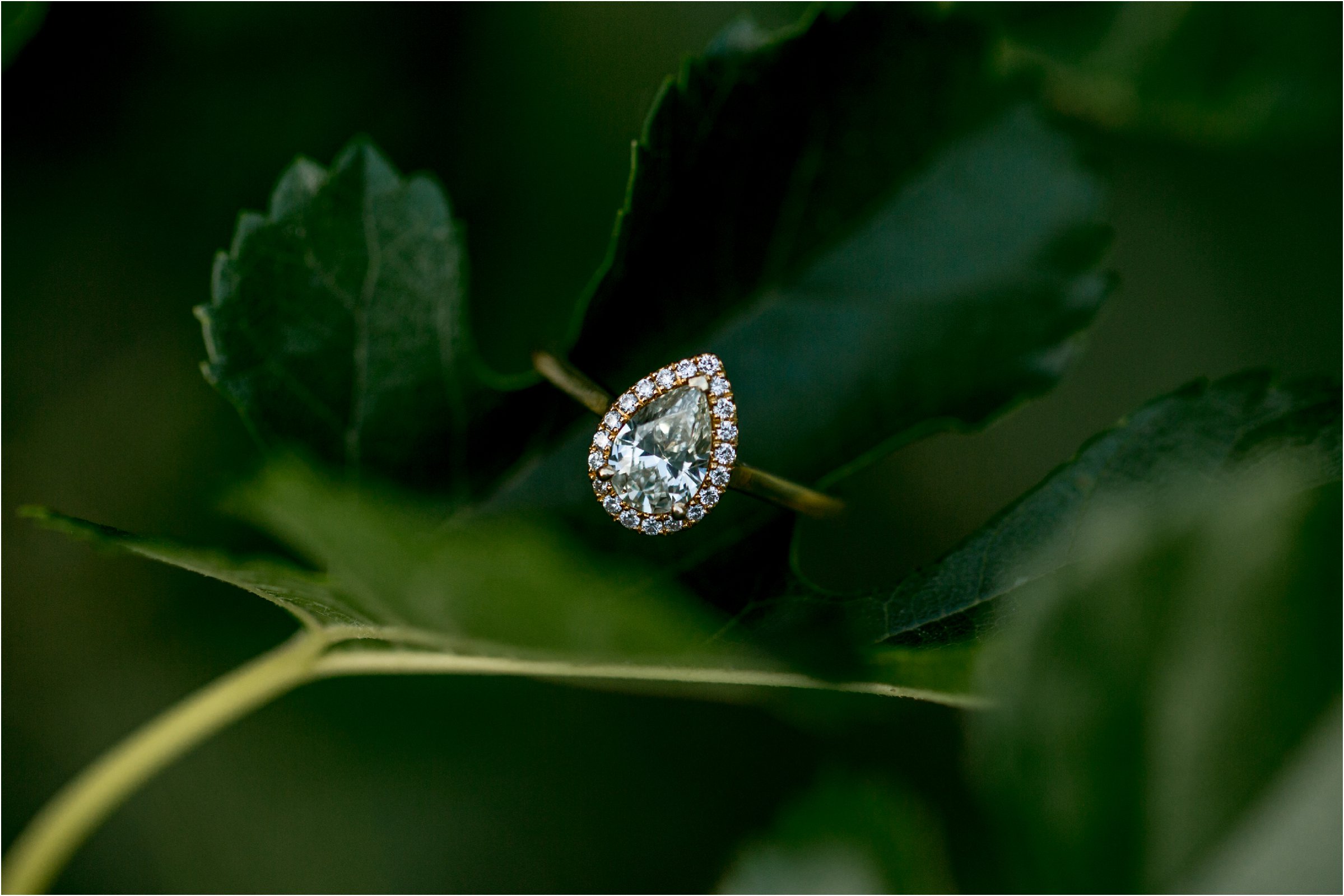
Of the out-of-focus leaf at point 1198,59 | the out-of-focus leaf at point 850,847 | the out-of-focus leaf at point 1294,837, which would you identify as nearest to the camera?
the out-of-focus leaf at point 1294,837

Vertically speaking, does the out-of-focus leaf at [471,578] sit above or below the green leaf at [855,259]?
below

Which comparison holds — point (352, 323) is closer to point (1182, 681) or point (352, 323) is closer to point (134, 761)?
point (134, 761)

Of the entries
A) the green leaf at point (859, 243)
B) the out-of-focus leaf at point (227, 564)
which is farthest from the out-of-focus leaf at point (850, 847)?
the out-of-focus leaf at point (227, 564)

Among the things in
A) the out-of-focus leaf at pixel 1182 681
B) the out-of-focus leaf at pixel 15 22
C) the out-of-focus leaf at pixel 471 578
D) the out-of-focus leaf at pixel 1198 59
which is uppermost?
the out-of-focus leaf at pixel 1198 59

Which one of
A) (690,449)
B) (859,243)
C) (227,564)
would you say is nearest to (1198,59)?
(859,243)

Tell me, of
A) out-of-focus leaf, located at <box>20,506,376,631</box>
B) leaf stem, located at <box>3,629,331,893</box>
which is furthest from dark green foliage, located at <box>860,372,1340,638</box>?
leaf stem, located at <box>3,629,331,893</box>

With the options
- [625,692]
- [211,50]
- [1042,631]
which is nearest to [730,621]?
[1042,631]

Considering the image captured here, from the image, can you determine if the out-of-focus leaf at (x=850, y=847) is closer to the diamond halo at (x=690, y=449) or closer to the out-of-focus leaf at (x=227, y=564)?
the diamond halo at (x=690, y=449)
